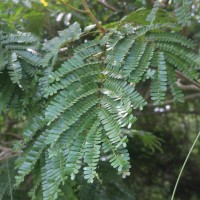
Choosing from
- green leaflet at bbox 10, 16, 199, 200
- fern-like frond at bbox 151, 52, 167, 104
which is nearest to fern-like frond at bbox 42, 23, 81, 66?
green leaflet at bbox 10, 16, 199, 200

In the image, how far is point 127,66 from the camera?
116 cm

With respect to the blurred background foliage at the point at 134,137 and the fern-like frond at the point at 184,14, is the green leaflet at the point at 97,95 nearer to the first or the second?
the fern-like frond at the point at 184,14

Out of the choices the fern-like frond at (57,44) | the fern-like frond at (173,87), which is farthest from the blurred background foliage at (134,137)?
the fern-like frond at (173,87)

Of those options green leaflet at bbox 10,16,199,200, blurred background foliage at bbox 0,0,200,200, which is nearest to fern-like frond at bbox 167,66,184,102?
green leaflet at bbox 10,16,199,200

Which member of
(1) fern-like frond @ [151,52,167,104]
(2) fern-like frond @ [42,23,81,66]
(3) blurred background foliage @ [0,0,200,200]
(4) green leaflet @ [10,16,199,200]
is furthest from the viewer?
(3) blurred background foliage @ [0,0,200,200]

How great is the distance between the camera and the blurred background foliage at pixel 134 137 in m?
1.61

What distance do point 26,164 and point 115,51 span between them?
0.44 m

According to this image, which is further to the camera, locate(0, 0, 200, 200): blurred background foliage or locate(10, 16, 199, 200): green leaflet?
locate(0, 0, 200, 200): blurred background foliage

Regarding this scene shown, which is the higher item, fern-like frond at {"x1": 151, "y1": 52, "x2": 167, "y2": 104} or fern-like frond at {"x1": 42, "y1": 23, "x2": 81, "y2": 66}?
fern-like frond at {"x1": 42, "y1": 23, "x2": 81, "y2": 66}

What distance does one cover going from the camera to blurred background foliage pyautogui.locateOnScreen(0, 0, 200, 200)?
1.61 m

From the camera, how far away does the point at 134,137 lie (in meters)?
2.53

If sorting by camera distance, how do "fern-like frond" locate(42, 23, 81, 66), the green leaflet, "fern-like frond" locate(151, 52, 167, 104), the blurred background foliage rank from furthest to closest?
the blurred background foliage, "fern-like frond" locate(42, 23, 81, 66), "fern-like frond" locate(151, 52, 167, 104), the green leaflet

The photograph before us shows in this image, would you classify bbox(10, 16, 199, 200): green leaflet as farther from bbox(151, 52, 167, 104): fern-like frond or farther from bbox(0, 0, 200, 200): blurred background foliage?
bbox(0, 0, 200, 200): blurred background foliage

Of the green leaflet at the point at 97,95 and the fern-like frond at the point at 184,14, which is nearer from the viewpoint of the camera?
the green leaflet at the point at 97,95
